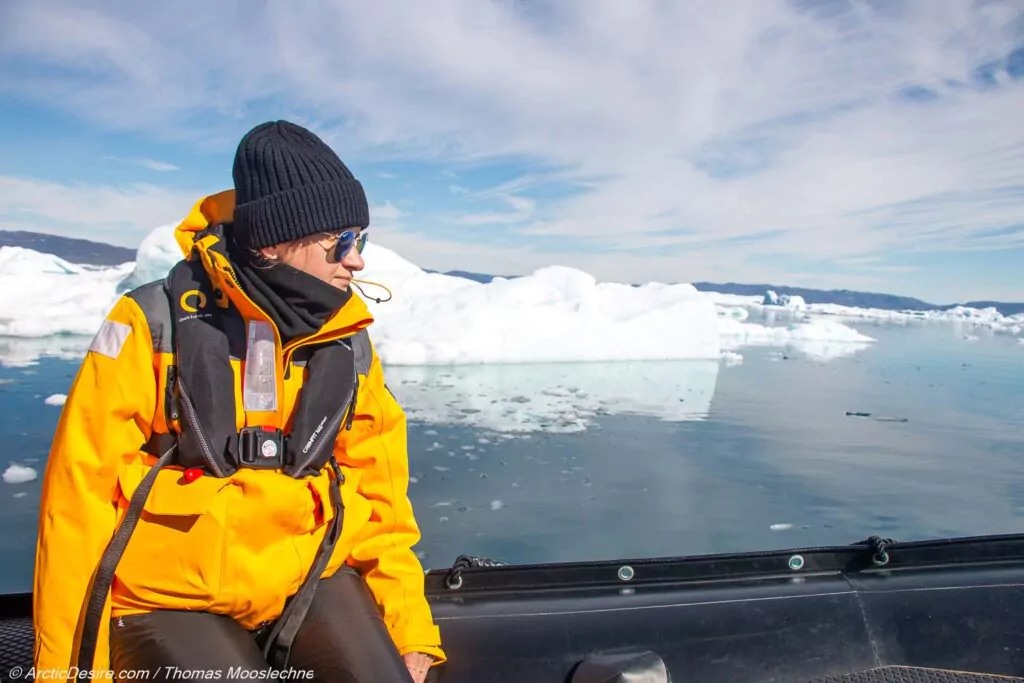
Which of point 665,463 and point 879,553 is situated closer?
point 879,553

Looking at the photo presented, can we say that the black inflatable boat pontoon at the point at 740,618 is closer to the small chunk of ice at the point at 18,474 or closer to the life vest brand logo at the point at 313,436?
the life vest brand logo at the point at 313,436

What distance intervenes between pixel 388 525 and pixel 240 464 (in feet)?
1.28

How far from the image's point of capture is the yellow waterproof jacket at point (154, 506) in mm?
1077

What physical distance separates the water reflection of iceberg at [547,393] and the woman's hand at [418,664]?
4859 mm

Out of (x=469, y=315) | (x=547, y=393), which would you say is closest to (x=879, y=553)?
(x=547, y=393)

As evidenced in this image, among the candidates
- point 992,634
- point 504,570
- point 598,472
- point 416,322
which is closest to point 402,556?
point 504,570

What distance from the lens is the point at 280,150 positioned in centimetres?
126

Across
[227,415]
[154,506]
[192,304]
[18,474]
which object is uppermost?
[192,304]

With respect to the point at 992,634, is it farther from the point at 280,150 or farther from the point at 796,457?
the point at 796,457

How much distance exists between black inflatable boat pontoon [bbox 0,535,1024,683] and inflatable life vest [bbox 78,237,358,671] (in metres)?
0.46

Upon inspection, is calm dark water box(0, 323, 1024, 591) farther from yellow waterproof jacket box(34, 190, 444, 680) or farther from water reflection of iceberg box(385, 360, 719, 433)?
yellow waterproof jacket box(34, 190, 444, 680)

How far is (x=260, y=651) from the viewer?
124cm

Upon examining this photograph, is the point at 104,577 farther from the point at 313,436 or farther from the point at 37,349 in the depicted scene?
the point at 37,349

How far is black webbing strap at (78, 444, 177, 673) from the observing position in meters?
1.08
